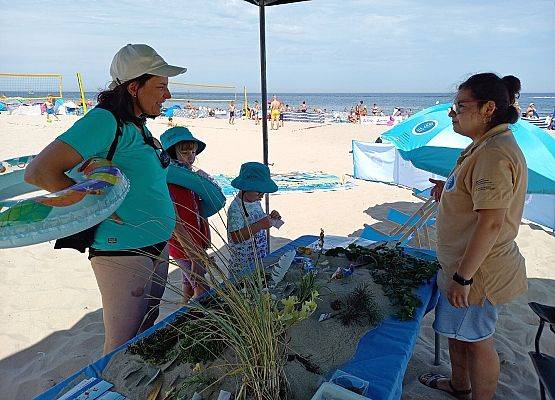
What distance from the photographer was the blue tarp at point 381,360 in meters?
1.23

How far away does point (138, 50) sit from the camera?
1.58 meters

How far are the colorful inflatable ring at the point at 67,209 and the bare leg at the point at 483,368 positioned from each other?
1593 mm

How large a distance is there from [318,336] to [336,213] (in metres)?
4.54

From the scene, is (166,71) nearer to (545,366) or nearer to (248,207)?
(248,207)

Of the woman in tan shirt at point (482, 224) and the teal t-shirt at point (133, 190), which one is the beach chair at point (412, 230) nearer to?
the woman in tan shirt at point (482, 224)

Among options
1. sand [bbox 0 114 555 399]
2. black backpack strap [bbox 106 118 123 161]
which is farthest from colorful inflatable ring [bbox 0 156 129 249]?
sand [bbox 0 114 555 399]

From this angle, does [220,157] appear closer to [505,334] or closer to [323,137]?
[323,137]

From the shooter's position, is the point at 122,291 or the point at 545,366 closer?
the point at 122,291

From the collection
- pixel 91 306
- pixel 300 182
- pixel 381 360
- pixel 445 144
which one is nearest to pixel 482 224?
pixel 381 360

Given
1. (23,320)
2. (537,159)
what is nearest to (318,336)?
(23,320)

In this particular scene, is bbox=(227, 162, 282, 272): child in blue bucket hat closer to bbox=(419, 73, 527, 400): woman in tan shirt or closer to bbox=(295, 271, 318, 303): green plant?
bbox=(295, 271, 318, 303): green plant

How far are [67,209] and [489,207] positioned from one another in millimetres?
1401

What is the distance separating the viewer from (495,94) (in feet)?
5.29

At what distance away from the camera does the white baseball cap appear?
5.09 feet
